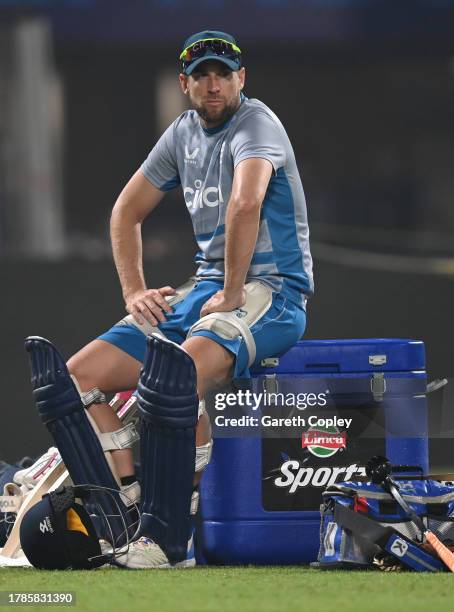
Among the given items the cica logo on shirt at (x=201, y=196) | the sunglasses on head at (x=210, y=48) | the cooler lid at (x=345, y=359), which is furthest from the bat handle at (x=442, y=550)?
the sunglasses on head at (x=210, y=48)

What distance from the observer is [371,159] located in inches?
299

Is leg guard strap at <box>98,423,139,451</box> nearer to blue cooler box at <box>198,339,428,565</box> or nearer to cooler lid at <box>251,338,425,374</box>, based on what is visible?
blue cooler box at <box>198,339,428,565</box>

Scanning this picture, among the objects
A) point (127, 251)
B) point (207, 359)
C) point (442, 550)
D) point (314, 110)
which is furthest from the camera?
point (314, 110)

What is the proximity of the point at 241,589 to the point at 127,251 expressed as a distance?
1128mm

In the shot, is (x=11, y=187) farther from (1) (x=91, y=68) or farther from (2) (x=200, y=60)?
(2) (x=200, y=60)

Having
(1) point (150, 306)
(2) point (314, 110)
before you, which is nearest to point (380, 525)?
(1) point (150, 306)

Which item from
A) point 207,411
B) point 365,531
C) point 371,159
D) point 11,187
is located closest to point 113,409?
point 207,411

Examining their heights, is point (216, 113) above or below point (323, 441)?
above

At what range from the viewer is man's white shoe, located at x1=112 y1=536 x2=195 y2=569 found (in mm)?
2926

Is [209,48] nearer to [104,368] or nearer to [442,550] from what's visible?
[104,368]

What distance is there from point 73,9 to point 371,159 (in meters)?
1.78

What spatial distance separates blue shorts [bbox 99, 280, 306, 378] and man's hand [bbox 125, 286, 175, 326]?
0.02 meters

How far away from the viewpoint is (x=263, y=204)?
3250 millimetres

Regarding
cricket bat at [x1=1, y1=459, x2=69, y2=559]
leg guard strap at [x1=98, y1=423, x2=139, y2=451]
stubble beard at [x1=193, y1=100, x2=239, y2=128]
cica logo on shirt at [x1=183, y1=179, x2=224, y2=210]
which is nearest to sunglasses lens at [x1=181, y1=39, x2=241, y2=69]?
stubble beard at [x1=193, y1=100, x2=239, y2=128]
